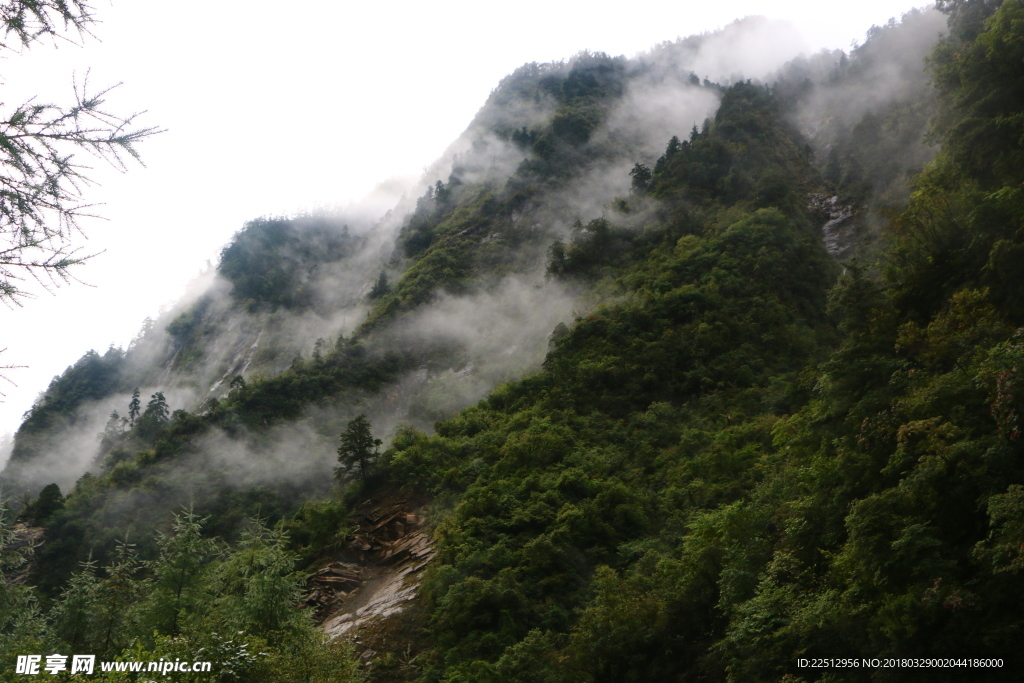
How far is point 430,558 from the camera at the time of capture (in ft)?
72.3

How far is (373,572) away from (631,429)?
37.8ft

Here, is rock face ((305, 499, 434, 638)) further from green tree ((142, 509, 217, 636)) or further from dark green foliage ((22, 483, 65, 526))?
dark green foliage ((22, 483, 65, 526))

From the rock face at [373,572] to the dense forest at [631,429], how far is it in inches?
19.3

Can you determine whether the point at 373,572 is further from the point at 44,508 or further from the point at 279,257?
the point at 279,257

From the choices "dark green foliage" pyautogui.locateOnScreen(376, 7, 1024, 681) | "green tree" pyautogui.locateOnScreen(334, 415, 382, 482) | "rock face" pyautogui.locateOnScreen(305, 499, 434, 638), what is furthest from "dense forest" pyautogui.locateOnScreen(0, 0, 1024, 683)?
"rock face" pyautogui.locateOnScreen(305, 499, 434, 638)

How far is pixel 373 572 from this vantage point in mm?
23453

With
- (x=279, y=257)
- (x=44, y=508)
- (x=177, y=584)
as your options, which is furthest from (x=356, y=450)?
(x=279, y=257)

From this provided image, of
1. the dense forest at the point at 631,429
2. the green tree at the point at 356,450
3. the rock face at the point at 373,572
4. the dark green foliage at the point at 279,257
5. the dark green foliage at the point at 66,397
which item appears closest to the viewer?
the dense forest at the point at 631,429

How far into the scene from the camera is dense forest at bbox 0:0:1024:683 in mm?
9953

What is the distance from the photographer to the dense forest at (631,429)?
9.95m

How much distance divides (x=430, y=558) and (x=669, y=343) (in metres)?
15.3

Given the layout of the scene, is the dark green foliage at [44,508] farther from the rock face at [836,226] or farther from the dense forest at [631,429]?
the rock face at [836,226]

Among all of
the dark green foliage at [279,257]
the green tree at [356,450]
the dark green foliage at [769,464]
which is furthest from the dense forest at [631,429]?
the dark green foliage at [279,257]

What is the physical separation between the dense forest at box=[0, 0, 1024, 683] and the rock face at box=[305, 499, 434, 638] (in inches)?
19.3
